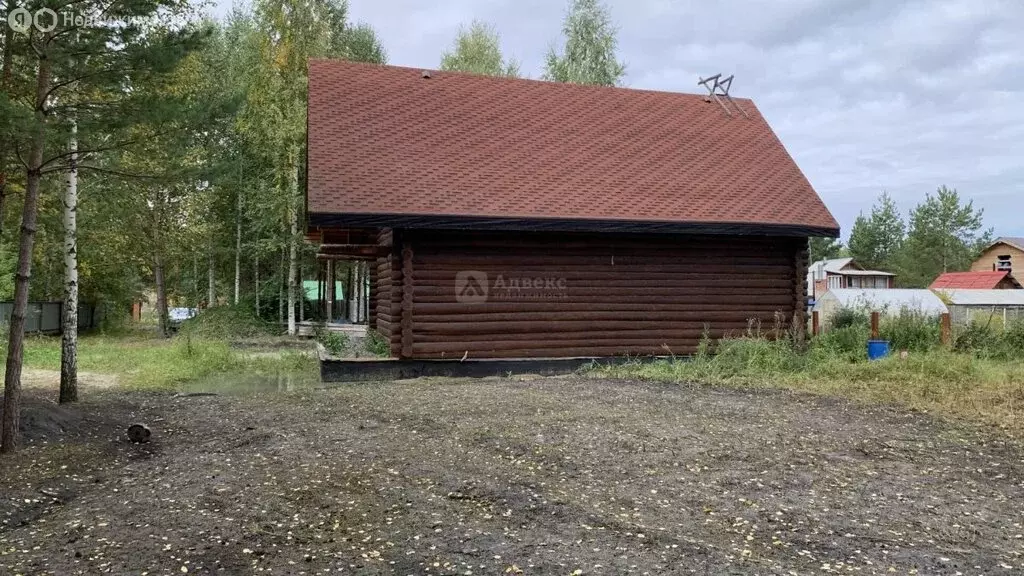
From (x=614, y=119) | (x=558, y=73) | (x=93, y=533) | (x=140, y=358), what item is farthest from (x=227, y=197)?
(x=93, y=533)

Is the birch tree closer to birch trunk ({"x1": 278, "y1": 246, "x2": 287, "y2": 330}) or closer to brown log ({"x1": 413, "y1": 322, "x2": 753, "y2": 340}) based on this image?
brown log ({"x1": 413, "y1": 322, "x2": 753, "y2": 340})

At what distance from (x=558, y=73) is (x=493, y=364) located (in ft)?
58.9

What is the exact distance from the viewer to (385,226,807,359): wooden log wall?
35.7 ft

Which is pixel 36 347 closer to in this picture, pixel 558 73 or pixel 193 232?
pixel 193 232

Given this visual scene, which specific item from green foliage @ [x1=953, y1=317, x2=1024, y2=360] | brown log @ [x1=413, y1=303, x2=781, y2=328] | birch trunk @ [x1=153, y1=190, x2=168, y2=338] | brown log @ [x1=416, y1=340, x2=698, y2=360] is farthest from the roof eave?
birch trunk @ [x1=153, y1=190, x2=168, y2=338]

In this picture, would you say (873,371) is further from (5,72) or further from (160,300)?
(160,300)

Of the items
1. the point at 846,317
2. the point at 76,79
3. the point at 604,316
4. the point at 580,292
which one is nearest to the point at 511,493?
the point at 76,79

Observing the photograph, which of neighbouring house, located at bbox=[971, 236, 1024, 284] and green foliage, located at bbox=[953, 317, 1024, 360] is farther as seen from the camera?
neighbouring house, located at bbox=[971, 236, 1024, 284]

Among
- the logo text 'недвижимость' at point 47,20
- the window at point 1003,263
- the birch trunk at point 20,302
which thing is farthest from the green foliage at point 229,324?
the window at point 1003,263

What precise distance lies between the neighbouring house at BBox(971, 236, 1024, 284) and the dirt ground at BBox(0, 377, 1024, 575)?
45.0 meters

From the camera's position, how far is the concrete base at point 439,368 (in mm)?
10484

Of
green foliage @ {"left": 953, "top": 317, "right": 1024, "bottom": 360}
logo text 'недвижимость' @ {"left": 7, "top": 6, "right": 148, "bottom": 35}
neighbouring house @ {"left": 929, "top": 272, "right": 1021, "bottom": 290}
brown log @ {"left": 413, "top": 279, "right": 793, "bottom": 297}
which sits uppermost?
logo text 'недвижимость' @ {"left": 7, "top": 6, "right": 148, "bottom": 35}

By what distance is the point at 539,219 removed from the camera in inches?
421

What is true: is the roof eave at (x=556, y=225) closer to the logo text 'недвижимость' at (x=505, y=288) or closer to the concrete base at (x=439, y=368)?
the logo text 'недвижимость' at (x=505, y=288)
